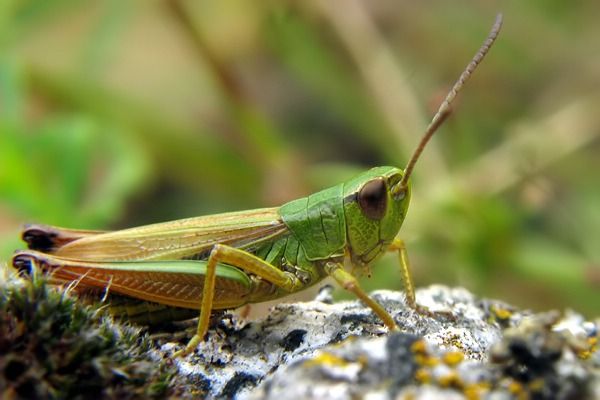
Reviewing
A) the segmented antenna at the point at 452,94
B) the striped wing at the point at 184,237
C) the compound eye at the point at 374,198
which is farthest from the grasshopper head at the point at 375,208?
the striped wing at the point at 184,237

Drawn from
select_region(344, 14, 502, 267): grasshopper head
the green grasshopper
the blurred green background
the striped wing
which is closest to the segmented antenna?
the green grasshopper

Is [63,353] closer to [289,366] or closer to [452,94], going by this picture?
[289,366]

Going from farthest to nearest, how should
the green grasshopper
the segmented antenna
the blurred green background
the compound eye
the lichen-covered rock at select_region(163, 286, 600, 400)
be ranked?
the blurred green background → the compound eye → the green grasshopper → the segmented antenna → the lichen-covered rock at select_region(163, 286, 600, 400)

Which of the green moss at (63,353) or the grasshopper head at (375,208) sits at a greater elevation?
the grasshopper head at (375,208)

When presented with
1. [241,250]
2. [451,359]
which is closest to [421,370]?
[451,359]

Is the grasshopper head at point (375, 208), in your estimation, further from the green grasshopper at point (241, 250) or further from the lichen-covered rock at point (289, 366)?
the lichen-covered rock at point (289, 366)

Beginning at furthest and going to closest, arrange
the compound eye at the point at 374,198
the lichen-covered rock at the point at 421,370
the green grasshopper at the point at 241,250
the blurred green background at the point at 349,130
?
the blurred green background at the point at 349,130 → the compound eye at the point at 374,198 → the green grasshopper at the point at 241,250 → the lichen-covered rock at the point at 421,370

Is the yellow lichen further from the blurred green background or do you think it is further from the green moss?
the blurred green background

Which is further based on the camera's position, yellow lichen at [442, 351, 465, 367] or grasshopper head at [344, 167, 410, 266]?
grasshopper head at [344, 167, 410, 266]
